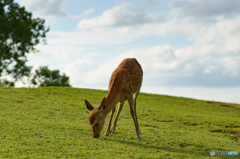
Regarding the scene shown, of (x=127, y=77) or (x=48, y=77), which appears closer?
(x=127, y=77)

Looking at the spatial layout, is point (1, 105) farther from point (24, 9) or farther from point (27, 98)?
point (24, 9)

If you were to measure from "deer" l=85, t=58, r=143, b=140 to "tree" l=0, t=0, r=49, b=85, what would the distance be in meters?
23.3

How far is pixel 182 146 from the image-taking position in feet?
29.1

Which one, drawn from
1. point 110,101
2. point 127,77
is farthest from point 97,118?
point 127,77

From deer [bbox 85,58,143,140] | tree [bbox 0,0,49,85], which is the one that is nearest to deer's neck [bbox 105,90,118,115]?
deer [bbox 85,58,143,140]

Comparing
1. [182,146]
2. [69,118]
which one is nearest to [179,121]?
[182,146]

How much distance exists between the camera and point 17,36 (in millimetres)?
30672

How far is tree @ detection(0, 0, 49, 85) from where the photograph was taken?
29781 millimetres

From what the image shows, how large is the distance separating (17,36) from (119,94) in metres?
25.8

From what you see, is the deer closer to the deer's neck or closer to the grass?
the deer's neck

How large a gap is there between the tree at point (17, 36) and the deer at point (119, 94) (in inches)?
918

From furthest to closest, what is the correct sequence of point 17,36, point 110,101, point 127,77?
point 17,36 < point 127,77 < point 110,101

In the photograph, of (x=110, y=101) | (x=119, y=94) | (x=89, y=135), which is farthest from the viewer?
(x=89, y=135)

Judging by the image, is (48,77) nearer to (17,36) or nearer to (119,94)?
(17,36)
